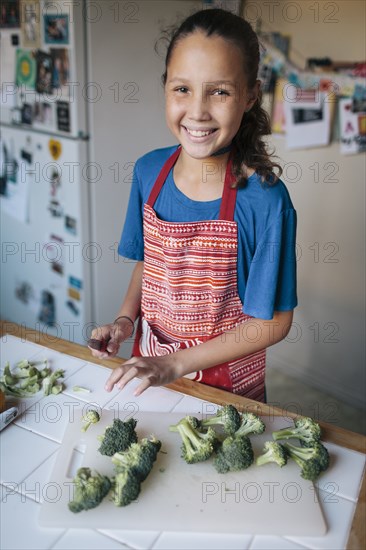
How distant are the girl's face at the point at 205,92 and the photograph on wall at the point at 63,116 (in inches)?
41.2

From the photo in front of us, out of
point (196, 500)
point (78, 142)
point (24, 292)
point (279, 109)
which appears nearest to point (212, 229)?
point (196, 500)

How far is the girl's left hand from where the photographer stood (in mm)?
959

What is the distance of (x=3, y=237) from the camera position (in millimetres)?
2518

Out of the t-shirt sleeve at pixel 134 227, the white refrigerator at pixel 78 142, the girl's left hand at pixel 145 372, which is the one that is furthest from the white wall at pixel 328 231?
the girl's left hand at pixel 145 372

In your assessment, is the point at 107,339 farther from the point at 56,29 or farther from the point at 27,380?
the point at 56,29

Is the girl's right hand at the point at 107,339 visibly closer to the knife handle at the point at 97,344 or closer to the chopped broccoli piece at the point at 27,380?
the knife handle at the point at 97,344

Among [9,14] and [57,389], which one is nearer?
[57,389]

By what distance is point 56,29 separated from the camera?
1.93 m

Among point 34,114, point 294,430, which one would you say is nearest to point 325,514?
point 294,430

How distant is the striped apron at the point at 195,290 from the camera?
113 cm

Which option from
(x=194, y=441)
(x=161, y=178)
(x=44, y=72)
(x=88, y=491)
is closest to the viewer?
(x=88, y=491)

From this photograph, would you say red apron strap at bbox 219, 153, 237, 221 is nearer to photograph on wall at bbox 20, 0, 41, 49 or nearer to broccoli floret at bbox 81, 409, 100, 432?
broccoli floret at bbox 81, 409, 100, 432

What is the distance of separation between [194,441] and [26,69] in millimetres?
1754

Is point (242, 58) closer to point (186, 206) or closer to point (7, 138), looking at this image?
point (186, 206)
